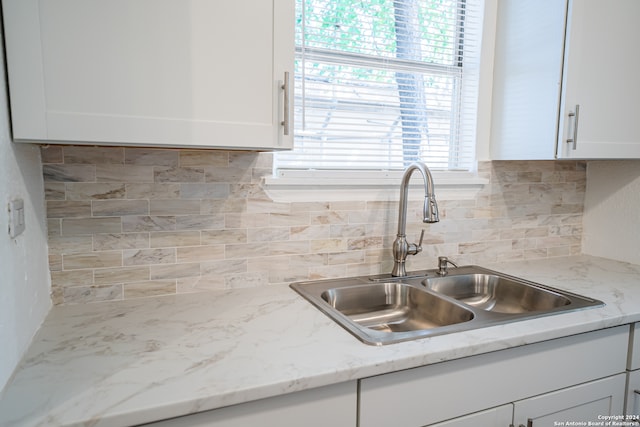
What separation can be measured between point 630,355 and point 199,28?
1621mm

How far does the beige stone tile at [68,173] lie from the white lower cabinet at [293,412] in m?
0.82

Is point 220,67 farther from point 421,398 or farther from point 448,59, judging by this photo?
point 448,59

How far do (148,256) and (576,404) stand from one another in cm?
142

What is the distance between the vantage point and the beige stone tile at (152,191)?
1345 mm

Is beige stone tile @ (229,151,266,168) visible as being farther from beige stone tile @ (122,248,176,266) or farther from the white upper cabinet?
the white upper cabinet

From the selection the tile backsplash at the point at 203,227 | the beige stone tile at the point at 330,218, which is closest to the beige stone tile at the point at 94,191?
the tile backsplash at the point at 203,227

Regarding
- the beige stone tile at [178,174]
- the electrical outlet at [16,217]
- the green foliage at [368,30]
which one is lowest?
the electrical outlet at [16,217]

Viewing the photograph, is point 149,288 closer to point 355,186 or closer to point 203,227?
point 203,227

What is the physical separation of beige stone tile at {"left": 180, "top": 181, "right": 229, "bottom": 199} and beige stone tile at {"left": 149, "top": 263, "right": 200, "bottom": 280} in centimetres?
24

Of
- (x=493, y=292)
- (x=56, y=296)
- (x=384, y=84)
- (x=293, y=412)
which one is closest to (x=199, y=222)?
(x=56, y=296)

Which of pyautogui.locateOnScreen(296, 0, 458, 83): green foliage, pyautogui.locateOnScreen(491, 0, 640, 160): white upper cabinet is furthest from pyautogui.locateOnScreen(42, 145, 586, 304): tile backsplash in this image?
pyautogui.locateOnScreen(296, 0, 458, 83): green foliage

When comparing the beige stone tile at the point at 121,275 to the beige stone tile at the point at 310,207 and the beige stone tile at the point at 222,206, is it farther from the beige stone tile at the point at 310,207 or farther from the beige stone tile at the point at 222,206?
the beige stone tile at the point at 310,207

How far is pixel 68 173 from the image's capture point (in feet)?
4.16

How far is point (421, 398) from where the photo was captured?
1034mm
